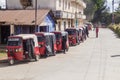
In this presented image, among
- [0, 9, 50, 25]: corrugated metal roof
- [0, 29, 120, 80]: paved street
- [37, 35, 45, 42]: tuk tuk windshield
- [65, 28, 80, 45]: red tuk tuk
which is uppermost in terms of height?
[0, 9, 50, 25]: corrugated metal roof

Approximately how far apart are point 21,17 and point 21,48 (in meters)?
16.7

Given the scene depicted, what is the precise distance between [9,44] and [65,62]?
143 inches

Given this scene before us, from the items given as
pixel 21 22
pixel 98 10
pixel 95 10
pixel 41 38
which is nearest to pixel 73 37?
pixel 21 22

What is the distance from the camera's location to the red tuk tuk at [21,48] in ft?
79.9

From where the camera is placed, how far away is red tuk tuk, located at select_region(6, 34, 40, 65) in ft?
79.9

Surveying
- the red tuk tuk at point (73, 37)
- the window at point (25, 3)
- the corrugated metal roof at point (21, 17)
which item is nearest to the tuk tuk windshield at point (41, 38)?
the corrugated metal roof at point (21, 17)

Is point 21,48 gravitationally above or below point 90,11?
below

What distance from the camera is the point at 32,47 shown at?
25578 mm

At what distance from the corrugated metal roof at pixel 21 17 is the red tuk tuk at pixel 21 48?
41.0 ft

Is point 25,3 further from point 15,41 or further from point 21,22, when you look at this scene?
point 15,41

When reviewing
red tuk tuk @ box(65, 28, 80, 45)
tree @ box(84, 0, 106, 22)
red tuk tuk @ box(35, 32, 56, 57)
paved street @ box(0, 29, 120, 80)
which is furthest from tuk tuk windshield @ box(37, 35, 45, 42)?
tree @ box(84, 0, 106, 22)

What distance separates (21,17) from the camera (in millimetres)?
40938

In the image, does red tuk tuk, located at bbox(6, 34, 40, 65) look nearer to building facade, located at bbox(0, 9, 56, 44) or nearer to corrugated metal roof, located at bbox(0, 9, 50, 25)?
building facade, located at bbox(0, 9, 56, 44)

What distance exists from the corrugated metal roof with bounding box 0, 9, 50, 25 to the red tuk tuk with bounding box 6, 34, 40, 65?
1251 centimetres
